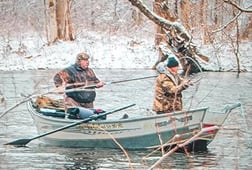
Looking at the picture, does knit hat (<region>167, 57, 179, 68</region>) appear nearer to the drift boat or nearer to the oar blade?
the drift boat

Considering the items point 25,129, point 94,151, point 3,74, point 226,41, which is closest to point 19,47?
point 3,74

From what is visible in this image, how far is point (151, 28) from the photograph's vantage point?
4678 cm

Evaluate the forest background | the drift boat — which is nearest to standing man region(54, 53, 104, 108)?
the drift boat

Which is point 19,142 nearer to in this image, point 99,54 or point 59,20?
point 99,54

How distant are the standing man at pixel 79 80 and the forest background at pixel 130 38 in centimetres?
1384

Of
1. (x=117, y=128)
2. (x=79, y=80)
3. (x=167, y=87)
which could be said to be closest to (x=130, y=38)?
(x=79, y=80)

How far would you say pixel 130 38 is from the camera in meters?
41.9

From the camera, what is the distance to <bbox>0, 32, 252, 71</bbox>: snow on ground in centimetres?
3603

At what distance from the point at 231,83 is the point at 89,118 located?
15105 millimetres

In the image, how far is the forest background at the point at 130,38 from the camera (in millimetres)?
34188

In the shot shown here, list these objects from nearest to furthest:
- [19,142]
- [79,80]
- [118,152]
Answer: [118,152] → [19,142] → [79,80]

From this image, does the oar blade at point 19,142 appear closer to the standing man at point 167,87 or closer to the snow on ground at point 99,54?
the standing man at point 167,87

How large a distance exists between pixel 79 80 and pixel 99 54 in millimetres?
24039

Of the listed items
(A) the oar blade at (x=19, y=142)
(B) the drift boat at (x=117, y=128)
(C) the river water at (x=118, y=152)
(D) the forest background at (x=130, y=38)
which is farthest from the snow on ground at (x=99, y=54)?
(A) the oar blade at (x=19, y=142)
